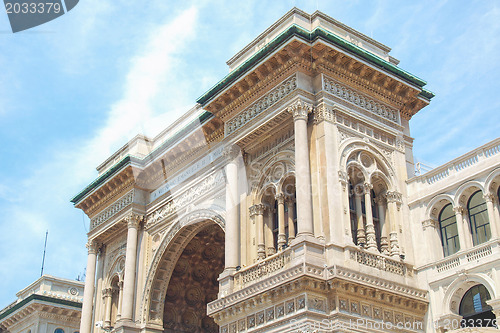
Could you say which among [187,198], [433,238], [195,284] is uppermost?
[187,198]

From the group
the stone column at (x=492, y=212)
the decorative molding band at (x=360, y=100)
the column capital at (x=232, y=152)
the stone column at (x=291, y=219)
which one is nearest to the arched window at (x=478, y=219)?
the stone column at (x=492, y=212)

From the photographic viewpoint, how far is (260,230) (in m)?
24.6

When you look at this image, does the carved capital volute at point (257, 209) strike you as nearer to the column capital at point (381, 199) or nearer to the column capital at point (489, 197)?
the column capital at point (381, 199)

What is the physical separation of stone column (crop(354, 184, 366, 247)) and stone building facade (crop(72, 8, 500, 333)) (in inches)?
2.0

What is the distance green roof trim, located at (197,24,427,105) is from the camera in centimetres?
2381

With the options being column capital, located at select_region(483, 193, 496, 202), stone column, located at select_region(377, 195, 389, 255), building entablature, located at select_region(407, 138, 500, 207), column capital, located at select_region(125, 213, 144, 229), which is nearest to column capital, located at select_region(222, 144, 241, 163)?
stone column, located at select_region(377, 195, 389, 255)

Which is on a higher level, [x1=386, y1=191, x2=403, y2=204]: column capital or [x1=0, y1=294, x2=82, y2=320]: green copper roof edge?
[x1=0, y1=294, x2=82, y2=320]: green copper roof edge

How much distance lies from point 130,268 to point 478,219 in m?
16.2

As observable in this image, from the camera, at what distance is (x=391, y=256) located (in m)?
23.2

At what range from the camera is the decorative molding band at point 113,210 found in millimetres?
33312

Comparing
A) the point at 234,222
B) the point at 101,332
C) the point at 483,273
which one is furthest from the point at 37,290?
the point at 483,273

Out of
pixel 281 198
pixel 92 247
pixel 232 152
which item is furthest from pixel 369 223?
pixel 92 247

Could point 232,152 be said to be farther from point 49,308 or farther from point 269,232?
point 49,308

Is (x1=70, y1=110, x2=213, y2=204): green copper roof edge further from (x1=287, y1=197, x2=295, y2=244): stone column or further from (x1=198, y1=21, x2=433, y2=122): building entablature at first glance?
(x1=287, y1=197, x2=295, y2=244): stone column
